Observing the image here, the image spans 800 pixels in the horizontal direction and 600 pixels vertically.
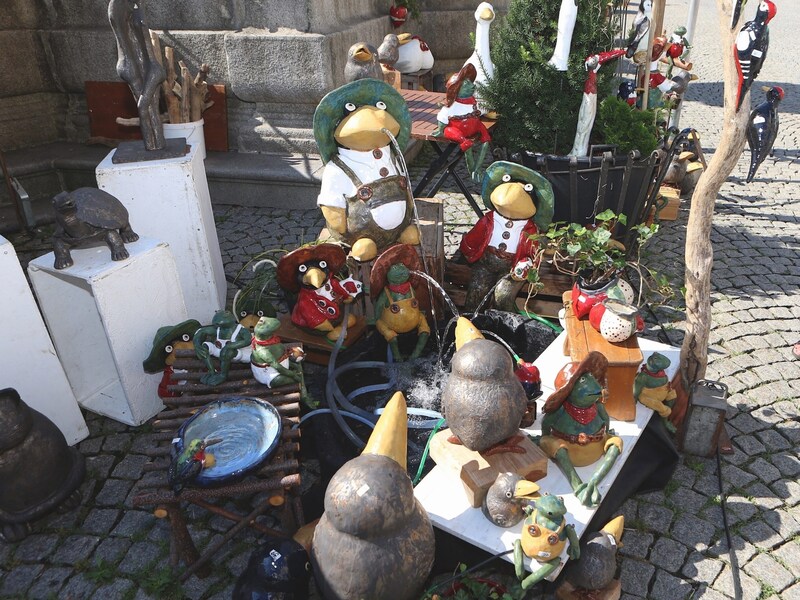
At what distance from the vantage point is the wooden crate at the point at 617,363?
3006mm

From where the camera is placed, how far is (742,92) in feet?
8.54

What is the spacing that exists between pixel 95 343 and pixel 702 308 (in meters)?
3.50

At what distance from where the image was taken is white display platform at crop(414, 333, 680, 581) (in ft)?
8.29

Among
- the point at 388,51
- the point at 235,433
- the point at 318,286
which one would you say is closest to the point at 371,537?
the point at 235,433

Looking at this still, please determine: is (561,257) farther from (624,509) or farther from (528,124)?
(624,509)

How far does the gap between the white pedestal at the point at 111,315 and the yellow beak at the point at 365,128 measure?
1267mm

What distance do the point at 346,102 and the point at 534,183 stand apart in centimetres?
127

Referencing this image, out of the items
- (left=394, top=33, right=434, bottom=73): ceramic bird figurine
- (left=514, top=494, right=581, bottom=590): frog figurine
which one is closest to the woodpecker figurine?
(left=514, top=494, right=581, bottom=590): frog figurine

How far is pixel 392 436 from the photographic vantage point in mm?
2443

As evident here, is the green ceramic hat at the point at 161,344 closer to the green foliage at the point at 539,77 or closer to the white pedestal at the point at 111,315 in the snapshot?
the white pedestal at the point at 111,315

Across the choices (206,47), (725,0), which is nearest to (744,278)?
(725,0)

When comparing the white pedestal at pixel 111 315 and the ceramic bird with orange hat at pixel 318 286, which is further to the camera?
the ceramic bird with orange hat at pixel 318 286

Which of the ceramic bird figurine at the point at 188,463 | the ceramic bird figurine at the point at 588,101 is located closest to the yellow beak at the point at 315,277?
the ceramic bird figurine at the point at 188,463

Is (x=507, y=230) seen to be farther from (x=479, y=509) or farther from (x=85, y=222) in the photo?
(x=85, y=222)
